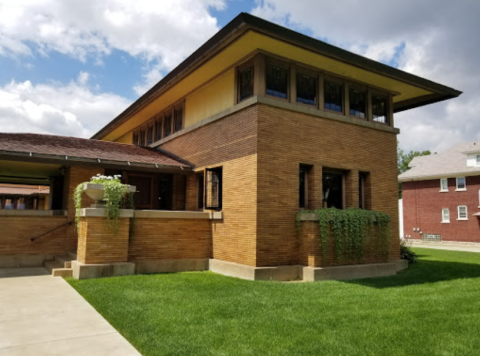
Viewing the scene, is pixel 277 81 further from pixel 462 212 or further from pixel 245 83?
pixel 462 212

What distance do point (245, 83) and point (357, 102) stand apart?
4026mm

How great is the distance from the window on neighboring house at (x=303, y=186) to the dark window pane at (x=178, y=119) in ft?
18.8

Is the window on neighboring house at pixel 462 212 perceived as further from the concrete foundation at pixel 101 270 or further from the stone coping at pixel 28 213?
the stone coping at pixel 28 213

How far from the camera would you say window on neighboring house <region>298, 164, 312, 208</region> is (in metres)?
10.9

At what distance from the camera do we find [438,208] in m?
32.6

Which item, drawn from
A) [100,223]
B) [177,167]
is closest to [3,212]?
[100,223]

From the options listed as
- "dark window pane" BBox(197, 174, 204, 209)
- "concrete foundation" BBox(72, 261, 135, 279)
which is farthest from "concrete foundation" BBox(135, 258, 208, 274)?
"dark window pane" BBox(197, 174, 204, 209)

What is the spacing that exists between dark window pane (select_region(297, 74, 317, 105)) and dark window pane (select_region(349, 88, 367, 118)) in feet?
5.36

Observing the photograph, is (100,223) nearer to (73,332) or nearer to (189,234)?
(189,234)

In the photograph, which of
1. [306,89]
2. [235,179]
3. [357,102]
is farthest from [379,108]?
[235,179]

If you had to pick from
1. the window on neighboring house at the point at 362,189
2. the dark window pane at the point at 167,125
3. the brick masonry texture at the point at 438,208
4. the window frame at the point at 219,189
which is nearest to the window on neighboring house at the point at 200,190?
the window frame at the point at 219,189

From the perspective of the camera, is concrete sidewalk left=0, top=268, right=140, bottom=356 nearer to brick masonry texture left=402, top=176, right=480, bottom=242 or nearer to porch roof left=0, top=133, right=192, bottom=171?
porch roof left=0, top=133, right=192, bottom=171

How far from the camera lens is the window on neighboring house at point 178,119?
1464cm

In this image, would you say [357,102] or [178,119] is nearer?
[357,102]
